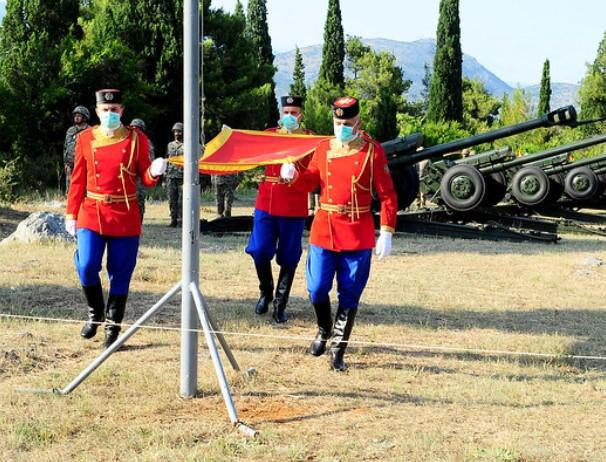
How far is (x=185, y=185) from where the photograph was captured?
4641 millimetres

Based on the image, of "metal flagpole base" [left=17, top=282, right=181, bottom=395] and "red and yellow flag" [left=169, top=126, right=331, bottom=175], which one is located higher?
"red and yellow flag" [left=169, top=126, right=331, bottom=175]

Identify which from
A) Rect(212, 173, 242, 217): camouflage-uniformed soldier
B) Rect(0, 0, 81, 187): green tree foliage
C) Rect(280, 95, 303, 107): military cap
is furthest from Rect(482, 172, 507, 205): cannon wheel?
Rect(0, 0, 81, 187): green tree foliage

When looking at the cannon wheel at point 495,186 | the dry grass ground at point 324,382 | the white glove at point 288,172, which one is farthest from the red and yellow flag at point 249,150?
the cannon wheel at point 495,186

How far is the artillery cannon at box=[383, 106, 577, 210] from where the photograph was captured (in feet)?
37.1

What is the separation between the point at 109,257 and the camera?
5980 mm

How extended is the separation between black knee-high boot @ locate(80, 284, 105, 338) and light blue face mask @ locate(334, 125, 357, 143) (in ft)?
6.41

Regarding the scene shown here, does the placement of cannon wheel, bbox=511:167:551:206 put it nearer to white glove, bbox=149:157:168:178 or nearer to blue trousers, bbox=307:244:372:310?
blue trousers, bbox=307:244:372:310

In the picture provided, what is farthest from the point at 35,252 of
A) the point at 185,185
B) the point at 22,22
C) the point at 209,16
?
the point at 209,16

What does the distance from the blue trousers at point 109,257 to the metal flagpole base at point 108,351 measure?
1.26 meters

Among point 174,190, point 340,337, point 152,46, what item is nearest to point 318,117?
point 152,46

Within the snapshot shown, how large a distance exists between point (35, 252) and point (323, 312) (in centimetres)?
539

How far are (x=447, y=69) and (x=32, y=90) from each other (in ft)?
63.5

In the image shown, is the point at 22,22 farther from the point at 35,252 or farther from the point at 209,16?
the point at 35,252

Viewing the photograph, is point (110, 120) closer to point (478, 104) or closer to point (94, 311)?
point (94, 311)
